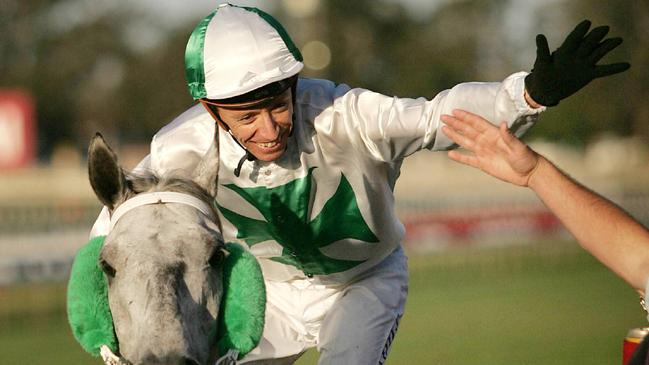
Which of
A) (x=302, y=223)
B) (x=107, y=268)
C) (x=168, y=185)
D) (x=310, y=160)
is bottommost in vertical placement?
(x=302, y=223)

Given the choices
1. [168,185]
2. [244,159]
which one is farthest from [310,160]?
[168,185]

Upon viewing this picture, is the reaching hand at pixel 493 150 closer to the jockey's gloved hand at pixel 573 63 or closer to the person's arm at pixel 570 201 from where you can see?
the person's arm at pixel 570 201

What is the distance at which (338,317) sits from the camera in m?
5.71

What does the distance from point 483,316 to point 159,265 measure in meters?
11.8

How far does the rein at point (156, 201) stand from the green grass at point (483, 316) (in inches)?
292

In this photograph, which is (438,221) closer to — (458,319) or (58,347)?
(458,319)

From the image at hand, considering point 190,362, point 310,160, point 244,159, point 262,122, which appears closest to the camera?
point 190,362

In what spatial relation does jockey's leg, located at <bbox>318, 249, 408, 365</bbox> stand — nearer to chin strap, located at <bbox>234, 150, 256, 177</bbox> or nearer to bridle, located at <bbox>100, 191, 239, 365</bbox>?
chin strap, located at <bbox>234, 150, 256, 177</bbox>

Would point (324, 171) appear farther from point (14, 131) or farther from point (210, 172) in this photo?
point (14, 131)

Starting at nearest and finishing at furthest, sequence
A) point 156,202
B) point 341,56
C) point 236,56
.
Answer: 1. point 156,202
2. point 236,56
3. point 341,56

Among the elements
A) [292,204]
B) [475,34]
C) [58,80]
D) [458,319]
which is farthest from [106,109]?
[292,204]

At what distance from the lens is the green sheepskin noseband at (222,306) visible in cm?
416

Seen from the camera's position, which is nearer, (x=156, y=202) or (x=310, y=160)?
(x=156, y=202)

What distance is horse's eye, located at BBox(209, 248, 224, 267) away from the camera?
13.6 feet
